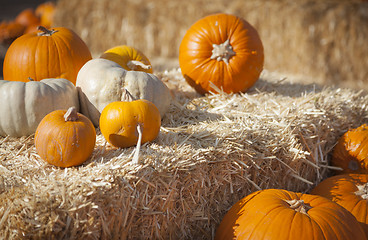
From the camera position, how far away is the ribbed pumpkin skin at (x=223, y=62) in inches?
106

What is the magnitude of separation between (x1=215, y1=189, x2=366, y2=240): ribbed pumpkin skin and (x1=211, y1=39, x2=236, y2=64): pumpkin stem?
130cm

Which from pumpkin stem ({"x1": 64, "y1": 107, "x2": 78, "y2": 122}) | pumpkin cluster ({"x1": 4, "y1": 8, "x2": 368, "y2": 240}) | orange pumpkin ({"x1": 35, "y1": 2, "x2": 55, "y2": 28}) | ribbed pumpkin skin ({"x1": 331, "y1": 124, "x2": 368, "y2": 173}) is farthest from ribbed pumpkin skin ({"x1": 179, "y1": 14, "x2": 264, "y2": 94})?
orange pumpkin ({"x1": 35, "y1": 2, "x2": 55, "y2": 28})

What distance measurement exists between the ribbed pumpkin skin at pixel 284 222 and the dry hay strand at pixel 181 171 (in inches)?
7.2

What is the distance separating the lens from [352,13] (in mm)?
5145

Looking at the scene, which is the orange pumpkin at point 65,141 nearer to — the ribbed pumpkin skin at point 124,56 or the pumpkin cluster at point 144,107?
the pumpkin cluster at point 144,107

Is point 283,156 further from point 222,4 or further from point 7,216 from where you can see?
point 222,4

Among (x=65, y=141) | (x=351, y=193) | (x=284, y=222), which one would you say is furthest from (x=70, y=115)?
(x=351, y=193)

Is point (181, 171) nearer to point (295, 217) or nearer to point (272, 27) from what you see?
point (295, 217)

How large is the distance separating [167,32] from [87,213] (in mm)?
4424

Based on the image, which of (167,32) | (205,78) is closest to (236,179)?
(205,78)

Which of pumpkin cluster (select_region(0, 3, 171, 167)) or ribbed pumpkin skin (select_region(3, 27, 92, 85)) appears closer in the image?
pumpkin cluster (select_region(0, 3, 171, 167))

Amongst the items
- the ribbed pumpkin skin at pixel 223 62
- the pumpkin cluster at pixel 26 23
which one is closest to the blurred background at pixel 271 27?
the pumpkin cluster at pixel 26 23

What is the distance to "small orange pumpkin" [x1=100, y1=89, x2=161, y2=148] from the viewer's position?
66.1 inches

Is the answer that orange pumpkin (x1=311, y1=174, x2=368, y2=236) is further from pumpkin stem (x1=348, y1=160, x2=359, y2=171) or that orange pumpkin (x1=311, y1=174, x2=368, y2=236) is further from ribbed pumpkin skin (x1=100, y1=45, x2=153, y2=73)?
ribbed pumpkin skin (x1=100, y1=45, x2=153, y2=73)
